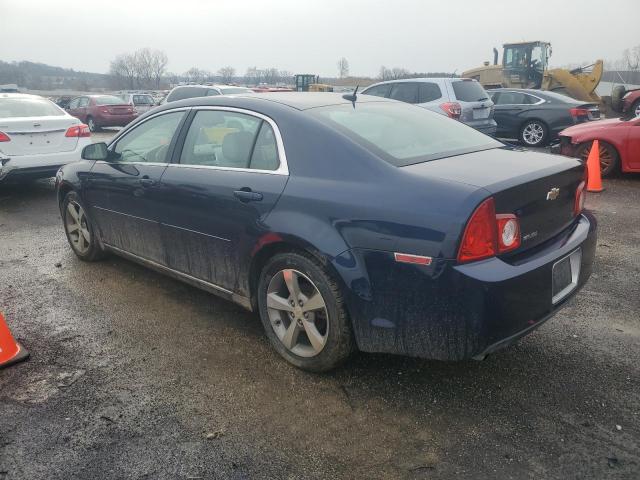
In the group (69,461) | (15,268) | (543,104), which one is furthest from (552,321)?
(543,104)

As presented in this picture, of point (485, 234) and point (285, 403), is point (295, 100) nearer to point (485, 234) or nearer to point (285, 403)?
point (485, 234)

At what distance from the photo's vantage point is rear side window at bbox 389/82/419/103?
11484 mm

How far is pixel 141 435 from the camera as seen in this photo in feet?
8.82

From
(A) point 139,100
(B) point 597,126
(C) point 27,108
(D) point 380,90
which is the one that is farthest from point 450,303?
(A) point 139,100

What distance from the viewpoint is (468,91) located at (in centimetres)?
1146

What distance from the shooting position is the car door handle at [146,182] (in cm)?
399

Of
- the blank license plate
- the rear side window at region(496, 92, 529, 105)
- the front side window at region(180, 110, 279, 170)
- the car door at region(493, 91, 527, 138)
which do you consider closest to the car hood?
the car door at region(493, 91, 527, 138)

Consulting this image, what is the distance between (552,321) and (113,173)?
3.62 m

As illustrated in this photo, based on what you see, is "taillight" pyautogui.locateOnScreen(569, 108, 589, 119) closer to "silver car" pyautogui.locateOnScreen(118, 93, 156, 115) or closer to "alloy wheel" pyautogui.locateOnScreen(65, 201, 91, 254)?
"alloy wheel" pyautogui.locateOnScreen(65, 201, 91, 254)

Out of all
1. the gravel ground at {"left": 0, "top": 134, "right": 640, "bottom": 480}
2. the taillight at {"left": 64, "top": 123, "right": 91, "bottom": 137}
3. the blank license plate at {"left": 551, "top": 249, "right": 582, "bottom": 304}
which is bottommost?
the gravel ground at {"left": 0, "top": 134, "right": 640, "bottom": 480}

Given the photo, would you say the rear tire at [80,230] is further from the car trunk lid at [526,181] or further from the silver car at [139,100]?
the silver car at [139,100]

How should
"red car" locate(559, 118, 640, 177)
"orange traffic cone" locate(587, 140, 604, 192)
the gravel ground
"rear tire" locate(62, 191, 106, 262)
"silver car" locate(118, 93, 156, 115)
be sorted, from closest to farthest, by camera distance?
the gravel ground < "rear tire" locate(62, 191, 106, 262) < "orange traffic cone" locate(587, 140, 604, 192) < "red car" locate(559, 118, 640, 177) < "silver car" locate(118, 93, 156, 115)

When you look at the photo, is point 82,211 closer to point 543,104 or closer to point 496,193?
point 496,193

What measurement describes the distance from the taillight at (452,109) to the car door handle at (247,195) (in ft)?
27.7
